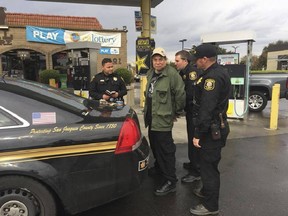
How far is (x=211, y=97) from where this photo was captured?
10.2 feet

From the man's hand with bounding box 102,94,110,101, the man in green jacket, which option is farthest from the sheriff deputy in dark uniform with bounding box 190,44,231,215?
the man's hand with bounding box 102,94,110,101

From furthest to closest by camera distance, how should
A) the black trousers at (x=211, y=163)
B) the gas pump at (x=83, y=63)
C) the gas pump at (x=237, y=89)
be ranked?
the gas pump at (x=237, y=89)
the gas pump at (x=83, y=63)
the black trousers at (x=211, y=163)

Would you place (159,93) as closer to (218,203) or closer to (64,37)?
(218,203)

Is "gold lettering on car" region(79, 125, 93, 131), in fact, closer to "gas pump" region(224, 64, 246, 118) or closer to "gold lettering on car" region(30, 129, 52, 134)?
"gold lettering on car" region(30, 129, 52, 134)

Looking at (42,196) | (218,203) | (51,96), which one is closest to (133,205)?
(218,203)

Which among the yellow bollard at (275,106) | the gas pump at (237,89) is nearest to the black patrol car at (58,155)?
the yellow bollard at (275,106)

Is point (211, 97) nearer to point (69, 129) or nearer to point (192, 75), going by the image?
point (192, 75)

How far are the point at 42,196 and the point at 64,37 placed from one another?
17.0 metres

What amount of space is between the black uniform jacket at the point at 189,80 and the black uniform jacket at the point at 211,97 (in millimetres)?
931

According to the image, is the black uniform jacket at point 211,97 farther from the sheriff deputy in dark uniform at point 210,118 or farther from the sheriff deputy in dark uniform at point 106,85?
the sheriff deputy in dark uniform at point 106,85

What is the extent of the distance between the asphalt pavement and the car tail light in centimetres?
91

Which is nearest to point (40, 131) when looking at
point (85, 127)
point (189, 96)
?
point (85, 127)

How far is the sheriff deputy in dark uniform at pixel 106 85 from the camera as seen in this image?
5.09 m

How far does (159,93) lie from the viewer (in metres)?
3.91
